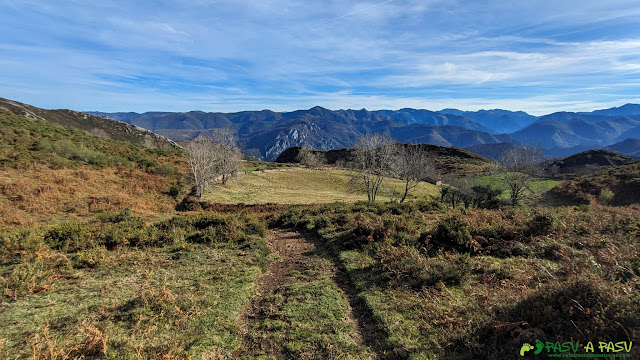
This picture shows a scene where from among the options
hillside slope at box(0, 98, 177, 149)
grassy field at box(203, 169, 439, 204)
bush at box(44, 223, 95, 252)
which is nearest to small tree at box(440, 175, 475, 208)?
grassy field at box(203, 169, 439, 204)

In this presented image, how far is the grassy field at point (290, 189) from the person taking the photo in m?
38.5

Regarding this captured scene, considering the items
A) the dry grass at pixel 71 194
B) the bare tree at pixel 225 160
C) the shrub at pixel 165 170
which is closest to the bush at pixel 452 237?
the dry grass at pixel 71 194

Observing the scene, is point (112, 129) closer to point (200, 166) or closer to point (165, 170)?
point (165, 170)

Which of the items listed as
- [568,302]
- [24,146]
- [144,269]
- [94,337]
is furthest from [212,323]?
[24,146]

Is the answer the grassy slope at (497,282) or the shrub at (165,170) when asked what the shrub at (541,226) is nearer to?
the grassy slope at (497,282)

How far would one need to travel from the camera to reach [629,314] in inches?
182

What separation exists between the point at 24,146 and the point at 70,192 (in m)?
15.4

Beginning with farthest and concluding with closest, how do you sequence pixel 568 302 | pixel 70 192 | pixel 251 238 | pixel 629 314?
pixel 70 192, pixel 251 238, pixel 568 302, pixel 629 314

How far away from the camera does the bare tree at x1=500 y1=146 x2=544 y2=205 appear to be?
38406 millimetres

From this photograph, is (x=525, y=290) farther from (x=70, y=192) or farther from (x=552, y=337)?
(x=70, y=192)

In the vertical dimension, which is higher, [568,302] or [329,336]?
[568,302]

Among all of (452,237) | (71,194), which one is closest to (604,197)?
(452,237)

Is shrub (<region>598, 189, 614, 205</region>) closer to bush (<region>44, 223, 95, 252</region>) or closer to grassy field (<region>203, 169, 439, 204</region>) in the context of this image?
grassy field (<region>203, 169, 439, 204</region>)

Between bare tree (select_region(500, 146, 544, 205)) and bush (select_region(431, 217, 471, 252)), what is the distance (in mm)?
33064
